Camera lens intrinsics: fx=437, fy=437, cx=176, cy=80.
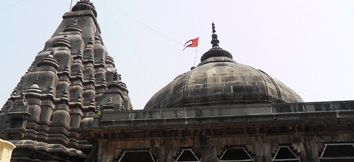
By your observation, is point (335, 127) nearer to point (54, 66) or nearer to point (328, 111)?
point (328, 111)

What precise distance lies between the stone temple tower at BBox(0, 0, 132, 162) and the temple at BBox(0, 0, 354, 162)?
7 cm

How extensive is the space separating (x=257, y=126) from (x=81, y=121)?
14730 millimetres

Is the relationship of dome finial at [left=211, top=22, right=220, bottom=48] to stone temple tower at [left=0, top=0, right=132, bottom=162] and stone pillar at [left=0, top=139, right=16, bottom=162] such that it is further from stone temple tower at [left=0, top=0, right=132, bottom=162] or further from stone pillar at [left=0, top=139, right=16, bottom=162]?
stone pillar at [left=0, top=139, right=16, bottom=162]

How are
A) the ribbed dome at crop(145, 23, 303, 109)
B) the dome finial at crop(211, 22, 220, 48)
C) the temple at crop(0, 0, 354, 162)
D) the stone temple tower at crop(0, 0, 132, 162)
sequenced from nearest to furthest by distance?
the temple at crop(0, 0, 354, 162) < the ribbed dome at crop(145, 23, 303, 109) < the stone temple tower at crop(0, 0, 132, 162) < the dome finial at crop(211, 22, 220, 48)

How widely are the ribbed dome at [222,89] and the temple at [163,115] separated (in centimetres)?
6

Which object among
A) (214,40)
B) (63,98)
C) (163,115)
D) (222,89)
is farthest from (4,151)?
(214,40)

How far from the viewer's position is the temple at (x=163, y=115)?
64.1 feet

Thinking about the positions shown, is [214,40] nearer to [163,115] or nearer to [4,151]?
[163,115]

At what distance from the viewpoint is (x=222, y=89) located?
83.7 ft

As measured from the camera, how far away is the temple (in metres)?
19.5

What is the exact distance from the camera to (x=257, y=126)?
1962 centimetres

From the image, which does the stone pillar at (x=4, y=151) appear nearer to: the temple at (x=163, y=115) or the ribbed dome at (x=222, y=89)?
the temple at (x=163, y=115)

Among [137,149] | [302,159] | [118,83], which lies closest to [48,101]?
[118,83]

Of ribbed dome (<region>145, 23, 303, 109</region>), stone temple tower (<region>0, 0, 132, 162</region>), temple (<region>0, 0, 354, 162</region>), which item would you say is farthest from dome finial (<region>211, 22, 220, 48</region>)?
stone temple tower (<region>0, 0, 132, 162</region>)
